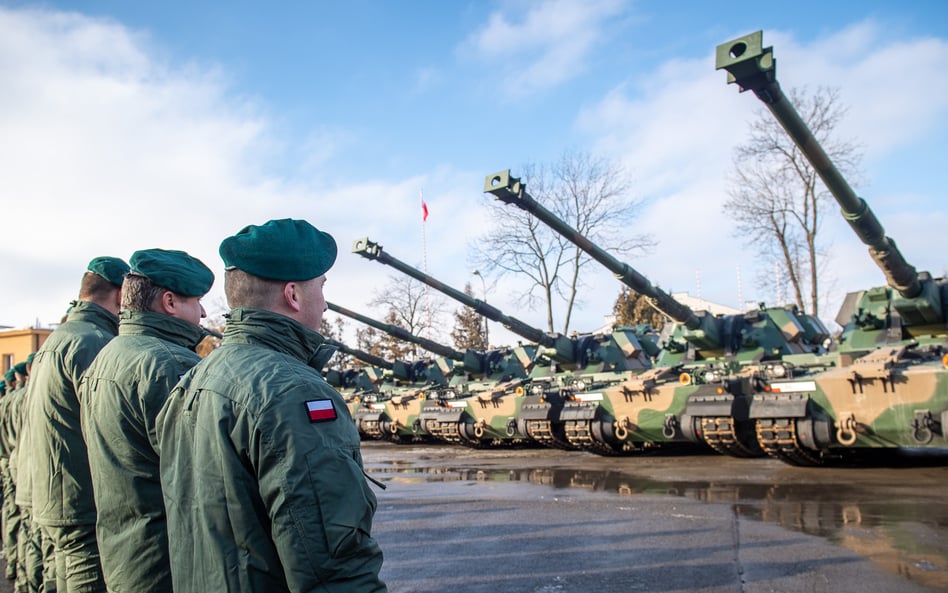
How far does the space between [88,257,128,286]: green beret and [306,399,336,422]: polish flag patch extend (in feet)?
8.58

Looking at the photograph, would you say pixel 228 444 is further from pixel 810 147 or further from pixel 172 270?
pixel 810 147

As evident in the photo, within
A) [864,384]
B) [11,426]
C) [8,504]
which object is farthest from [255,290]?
[864,384]

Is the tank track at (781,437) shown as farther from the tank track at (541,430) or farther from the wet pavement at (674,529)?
the tank track at (541,430)

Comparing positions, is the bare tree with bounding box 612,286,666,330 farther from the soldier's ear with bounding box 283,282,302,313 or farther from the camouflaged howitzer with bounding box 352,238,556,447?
the soldier's ear with bounding box 283,282,302,313

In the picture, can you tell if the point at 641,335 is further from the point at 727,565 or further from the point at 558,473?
the point at 727,565

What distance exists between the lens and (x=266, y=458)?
1682 mm

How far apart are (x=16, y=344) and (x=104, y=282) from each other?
30394 millimetres

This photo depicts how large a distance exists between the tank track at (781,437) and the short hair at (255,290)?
857cm

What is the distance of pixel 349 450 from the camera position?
1.73m

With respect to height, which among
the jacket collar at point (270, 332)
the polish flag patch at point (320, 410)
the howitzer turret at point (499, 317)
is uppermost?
the howitzer turret at point (499, 317)

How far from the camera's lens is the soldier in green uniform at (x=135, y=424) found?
252 cm

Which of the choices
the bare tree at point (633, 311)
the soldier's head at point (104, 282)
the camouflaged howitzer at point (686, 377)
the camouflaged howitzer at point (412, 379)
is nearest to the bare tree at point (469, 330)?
the bare tree at point (633, 311)

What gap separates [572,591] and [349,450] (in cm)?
357

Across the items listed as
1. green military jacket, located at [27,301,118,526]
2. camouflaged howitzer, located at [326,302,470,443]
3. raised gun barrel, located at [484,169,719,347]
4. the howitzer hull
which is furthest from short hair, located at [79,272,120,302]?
camouflaged howitzer, located at [326,302,470,443]
